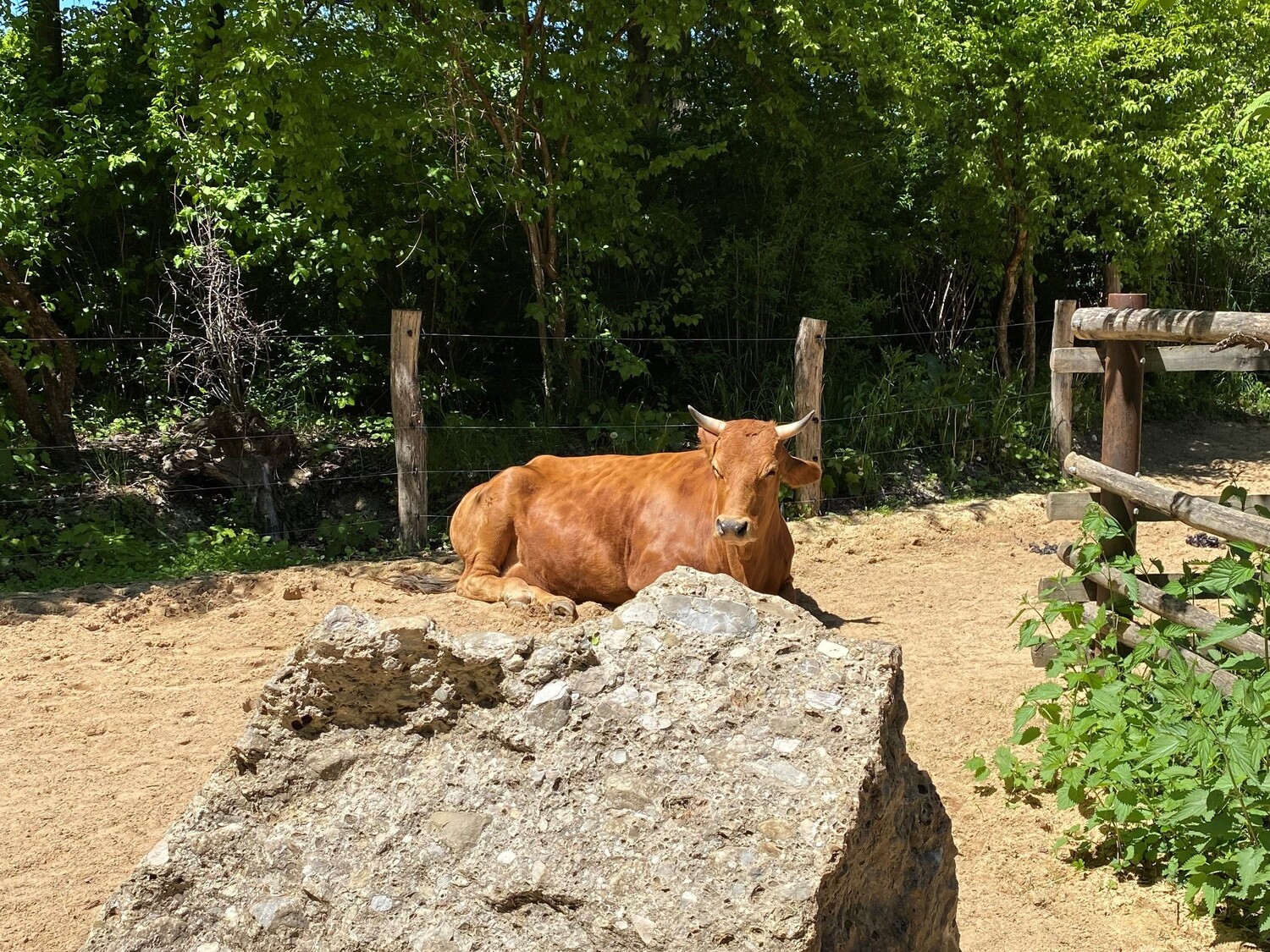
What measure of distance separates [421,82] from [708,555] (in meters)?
5.27

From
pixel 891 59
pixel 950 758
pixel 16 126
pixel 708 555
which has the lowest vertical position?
pixel 950 758

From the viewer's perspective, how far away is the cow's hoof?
704 centimetres

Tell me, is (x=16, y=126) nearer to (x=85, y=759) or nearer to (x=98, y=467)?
(x=98, y=467)

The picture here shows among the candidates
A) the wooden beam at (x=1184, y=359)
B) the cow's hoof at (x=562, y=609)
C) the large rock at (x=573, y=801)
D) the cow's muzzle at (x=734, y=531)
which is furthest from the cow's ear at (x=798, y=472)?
the large rock at (x=573, y=801)

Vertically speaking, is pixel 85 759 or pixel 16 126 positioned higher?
pixel 16 126

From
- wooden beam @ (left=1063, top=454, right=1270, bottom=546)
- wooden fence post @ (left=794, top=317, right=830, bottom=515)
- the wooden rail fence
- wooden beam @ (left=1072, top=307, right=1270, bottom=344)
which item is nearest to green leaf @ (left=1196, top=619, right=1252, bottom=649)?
the wooden rail fence

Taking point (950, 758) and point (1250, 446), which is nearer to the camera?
point (950, 758)

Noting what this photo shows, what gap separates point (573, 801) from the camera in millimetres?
2365

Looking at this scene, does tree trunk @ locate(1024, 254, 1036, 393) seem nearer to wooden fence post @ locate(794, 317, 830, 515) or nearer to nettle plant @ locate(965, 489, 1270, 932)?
wooden fence post @ locate(794, 317, 830, 515)

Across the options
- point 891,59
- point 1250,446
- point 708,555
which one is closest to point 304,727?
point 708,555

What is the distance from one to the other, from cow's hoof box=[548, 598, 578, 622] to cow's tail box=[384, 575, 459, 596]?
97cm

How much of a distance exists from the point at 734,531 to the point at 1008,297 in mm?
8341

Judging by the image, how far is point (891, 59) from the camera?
10.8 meters

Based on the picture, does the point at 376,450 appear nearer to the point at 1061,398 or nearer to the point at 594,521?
the point at 594,521
